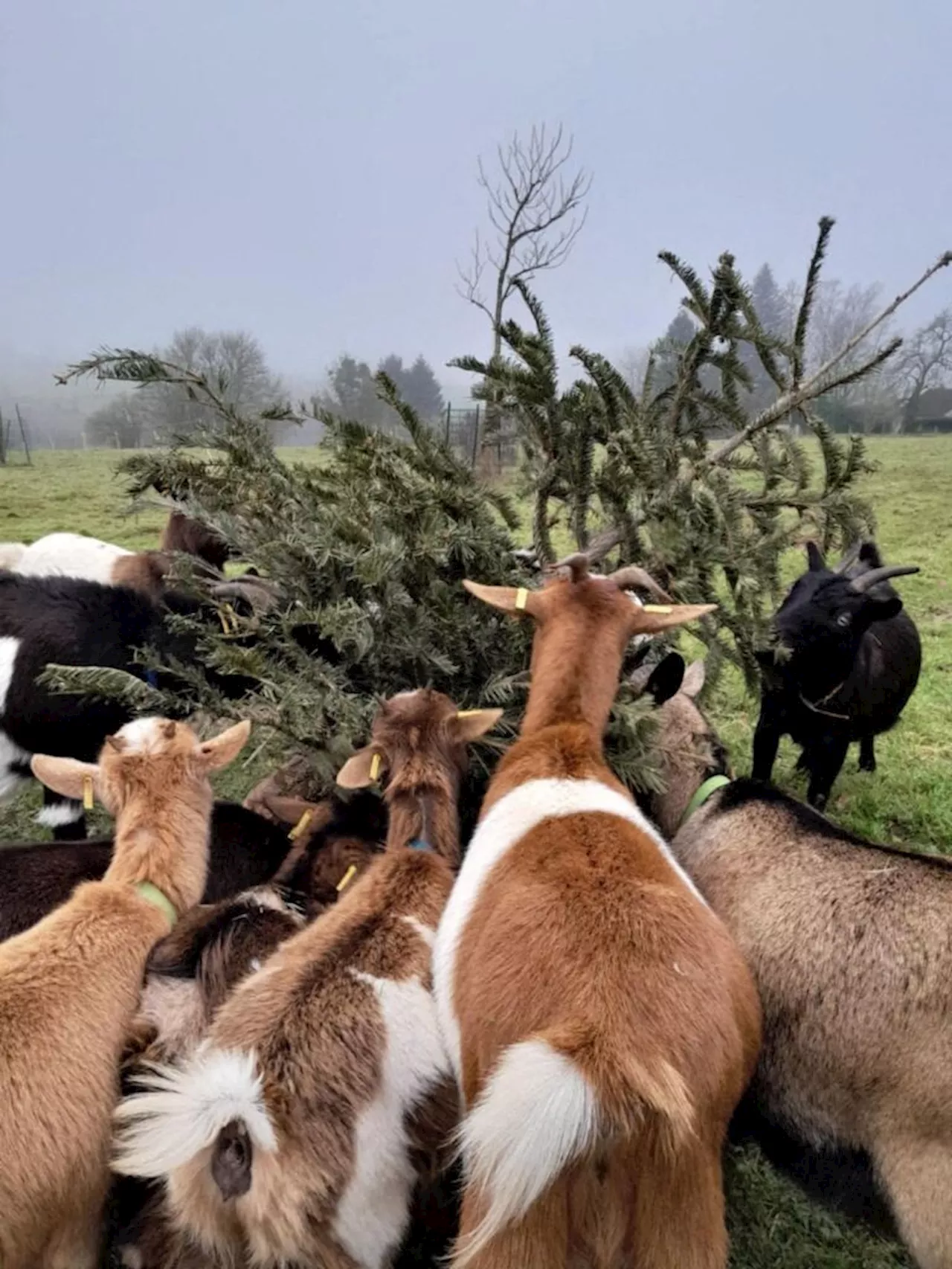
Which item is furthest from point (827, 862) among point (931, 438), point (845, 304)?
point (845, 304)

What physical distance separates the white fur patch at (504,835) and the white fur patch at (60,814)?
Answer: 2859 mm

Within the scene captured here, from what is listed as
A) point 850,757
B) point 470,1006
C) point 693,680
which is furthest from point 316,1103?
point 850,757

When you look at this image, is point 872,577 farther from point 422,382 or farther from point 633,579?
point 422,382

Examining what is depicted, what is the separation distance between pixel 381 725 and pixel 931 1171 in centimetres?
205

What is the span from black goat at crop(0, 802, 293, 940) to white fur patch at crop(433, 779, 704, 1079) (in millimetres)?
1300

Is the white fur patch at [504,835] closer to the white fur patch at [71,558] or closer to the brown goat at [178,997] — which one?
the brown goat at [178,997]

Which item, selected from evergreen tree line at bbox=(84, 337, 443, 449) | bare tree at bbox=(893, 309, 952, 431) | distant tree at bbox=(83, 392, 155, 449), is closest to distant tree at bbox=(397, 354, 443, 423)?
evergreen tree line at bbox=(84, 337, 443, 449)

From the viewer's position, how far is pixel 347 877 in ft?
9.84

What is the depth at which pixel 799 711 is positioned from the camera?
4.99m

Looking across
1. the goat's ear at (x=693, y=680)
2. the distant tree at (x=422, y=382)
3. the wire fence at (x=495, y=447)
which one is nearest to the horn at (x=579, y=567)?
the wire fence at (x=495, y=447)

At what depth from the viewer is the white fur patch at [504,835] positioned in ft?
7.36

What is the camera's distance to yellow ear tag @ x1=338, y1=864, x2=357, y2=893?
296cm

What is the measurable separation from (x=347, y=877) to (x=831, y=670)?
122 inches

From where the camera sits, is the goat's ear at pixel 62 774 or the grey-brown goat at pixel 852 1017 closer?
the grey-brown goat at pixel 852 1017
